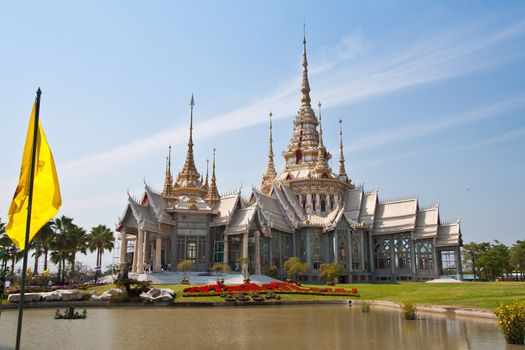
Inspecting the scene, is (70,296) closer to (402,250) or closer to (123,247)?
(123,247)

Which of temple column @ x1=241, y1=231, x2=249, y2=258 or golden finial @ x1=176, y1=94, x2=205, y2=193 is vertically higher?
golden finial @ x1=176, y1=94, x2=205, y2=193

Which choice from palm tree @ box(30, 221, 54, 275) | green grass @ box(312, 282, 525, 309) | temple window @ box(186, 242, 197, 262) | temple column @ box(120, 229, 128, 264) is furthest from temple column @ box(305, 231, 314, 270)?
palm tree @ box(30, 221, 54, 275)

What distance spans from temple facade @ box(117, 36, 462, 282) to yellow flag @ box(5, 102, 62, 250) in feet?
127

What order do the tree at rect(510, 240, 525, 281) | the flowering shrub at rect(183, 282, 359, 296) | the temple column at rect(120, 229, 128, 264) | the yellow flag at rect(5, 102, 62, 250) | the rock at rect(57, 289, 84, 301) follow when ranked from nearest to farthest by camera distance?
the yellow flag at rect(5, 102, 62, 250)
the rock at rect(57, 289, 84, 301)
the flowering shrub at rect(183, 282, 359, 296)
the temple column at rect(120, 229, 128, 264)
the tree at rect(510, 240, 525, 281)

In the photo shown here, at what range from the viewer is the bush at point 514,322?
568 inches

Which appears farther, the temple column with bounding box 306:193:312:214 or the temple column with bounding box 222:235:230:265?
the temple column with bounding box 306:193:312:214

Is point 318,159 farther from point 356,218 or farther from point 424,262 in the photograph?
point 424,262

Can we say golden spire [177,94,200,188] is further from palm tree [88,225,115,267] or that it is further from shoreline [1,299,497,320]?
shoreline [1,299,497,320]

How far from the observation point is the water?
49.0 feet

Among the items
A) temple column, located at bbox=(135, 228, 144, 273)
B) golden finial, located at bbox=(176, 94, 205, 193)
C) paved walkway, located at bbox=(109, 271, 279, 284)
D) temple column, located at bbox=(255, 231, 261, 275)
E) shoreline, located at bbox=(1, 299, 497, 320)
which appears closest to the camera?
shoreline, located at bbox=(1, 299, 497, 320)

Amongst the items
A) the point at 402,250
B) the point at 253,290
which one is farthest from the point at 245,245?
the point at 402,250

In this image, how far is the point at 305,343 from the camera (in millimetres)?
15266

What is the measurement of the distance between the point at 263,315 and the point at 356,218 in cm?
4287

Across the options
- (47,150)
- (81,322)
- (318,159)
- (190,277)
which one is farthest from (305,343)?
(318,159)
